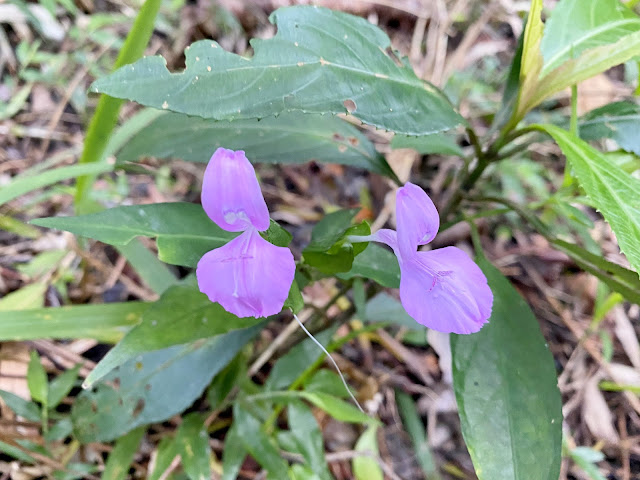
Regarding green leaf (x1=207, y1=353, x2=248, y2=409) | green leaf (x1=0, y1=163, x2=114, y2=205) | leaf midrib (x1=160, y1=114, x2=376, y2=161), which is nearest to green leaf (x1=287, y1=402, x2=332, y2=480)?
green leaf (x1=207, y1=353, x2=248, y2=409)

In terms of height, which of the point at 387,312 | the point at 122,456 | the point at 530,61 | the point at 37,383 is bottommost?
the point at 122,456

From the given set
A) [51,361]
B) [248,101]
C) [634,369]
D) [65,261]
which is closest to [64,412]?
[51,361]

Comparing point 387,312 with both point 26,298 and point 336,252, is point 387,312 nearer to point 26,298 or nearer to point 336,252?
point 336,252

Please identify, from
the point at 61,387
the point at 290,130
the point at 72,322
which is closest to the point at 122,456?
the point at 61,387

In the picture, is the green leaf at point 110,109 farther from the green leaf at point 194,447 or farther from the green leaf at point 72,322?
the green leaf at point 194,447

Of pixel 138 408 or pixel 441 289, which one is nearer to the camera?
pixel 441 289

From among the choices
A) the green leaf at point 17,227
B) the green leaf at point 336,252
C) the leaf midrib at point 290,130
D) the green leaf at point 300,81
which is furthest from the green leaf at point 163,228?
the green leaf at point 17,227

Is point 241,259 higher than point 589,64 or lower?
lower

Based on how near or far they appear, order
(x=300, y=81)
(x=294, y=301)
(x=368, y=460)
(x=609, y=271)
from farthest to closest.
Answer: (x=368, y=460) < (x=609, y=271) < (x=300, y=81) < (x=294, y=301)

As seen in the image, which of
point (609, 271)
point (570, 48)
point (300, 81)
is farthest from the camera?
point (570, 48)
